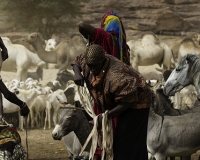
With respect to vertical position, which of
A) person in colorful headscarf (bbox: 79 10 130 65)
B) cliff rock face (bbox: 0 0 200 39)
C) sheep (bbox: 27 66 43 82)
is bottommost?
sheep (bbox: 27 66 43 82)

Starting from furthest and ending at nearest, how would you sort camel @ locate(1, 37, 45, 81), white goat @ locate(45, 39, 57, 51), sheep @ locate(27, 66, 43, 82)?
white goat @ locate(45, 39, 57, 51), sheep @ locate(27, 66, 43, 82), camel @ locate(1, 37, 45, 81)

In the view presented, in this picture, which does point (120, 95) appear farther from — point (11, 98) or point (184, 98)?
point (184, 98)

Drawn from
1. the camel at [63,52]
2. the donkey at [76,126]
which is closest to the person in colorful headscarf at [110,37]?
the donkey at [76,126]

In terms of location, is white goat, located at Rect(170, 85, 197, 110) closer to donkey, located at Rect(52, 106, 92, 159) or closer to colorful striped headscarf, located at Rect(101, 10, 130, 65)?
donkey, located at Rect(52, 106, 92, 159)

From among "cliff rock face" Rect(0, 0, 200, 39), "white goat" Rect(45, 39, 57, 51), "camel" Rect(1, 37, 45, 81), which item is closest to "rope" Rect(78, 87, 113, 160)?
"camel" Rect(1, 37, 45, 81)

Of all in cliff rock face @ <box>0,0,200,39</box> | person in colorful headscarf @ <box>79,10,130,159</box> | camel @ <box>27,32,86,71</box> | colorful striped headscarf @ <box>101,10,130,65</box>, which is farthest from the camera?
cliff rock face @ <box>0,0,200,39</box>

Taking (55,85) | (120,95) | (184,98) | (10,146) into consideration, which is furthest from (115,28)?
(55,85)

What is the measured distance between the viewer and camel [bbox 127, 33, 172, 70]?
740 inches

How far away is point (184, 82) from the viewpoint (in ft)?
28.3

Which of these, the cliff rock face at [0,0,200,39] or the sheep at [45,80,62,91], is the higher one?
the cliff rock face at [0,0,200,39]

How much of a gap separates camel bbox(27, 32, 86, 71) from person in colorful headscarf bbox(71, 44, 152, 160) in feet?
42.7

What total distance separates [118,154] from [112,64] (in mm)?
886

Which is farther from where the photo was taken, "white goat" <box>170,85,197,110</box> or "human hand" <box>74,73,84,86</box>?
"white goat" <box>170,85,197,110</box>

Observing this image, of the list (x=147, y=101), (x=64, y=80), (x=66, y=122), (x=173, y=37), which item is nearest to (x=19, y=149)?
(x=147, y=101)
